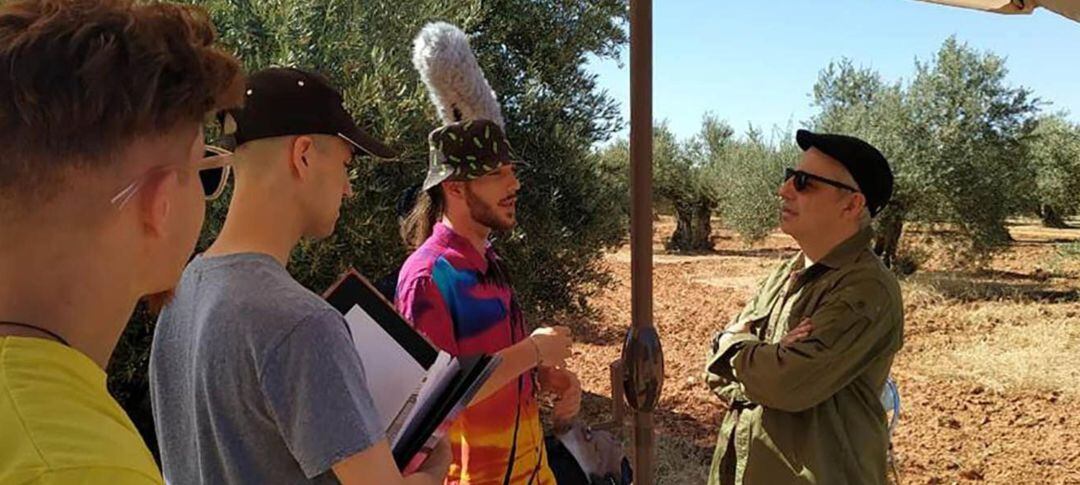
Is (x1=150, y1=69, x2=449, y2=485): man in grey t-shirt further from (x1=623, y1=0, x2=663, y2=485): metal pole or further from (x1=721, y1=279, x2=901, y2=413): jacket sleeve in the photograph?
(x1=721, y1=279, x2=901, y2=413): jacket sleeve

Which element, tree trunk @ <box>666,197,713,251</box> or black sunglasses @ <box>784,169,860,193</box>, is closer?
black sunglasses @ <box>784,169,860,193</box>

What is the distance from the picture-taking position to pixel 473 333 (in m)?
2.09

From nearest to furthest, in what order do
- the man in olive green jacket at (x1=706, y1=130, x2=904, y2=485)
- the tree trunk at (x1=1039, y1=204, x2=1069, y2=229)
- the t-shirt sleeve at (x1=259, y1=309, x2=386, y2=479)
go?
the t-shirt sleeve at (x1=259, y1=309, x2=386, y2=479), the man in olive green jacket at (x1=706, y1=130, x2=904, y2=485), the tree trunk at (x1=1039, y1=204, x2=1069, y2=229)

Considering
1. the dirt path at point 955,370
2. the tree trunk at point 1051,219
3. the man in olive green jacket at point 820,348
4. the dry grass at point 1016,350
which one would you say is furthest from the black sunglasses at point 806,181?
the tree trunk at point 1051,219

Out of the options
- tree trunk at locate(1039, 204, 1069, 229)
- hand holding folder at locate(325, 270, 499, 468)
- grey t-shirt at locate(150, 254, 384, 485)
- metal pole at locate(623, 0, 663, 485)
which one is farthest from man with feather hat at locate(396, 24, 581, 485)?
tree trunk at locate(1039, 204, 1069, 229)

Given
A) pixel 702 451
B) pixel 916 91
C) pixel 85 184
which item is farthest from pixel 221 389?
pixel 916 91

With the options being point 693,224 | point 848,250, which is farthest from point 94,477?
point 693,224

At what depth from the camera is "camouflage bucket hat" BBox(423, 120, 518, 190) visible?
7.46ft

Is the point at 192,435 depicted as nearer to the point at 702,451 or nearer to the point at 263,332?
the point at 263,332

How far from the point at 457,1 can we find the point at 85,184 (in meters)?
4.88

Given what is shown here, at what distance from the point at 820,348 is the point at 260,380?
5.45ft

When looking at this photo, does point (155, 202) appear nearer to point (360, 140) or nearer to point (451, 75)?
point (360, 140)

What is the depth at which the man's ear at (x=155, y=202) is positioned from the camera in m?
0.80

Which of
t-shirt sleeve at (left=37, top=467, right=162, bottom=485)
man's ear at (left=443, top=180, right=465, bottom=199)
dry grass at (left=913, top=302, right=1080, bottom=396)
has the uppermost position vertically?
man's ear at (left=443, top=180, right=465, bottom=199)
